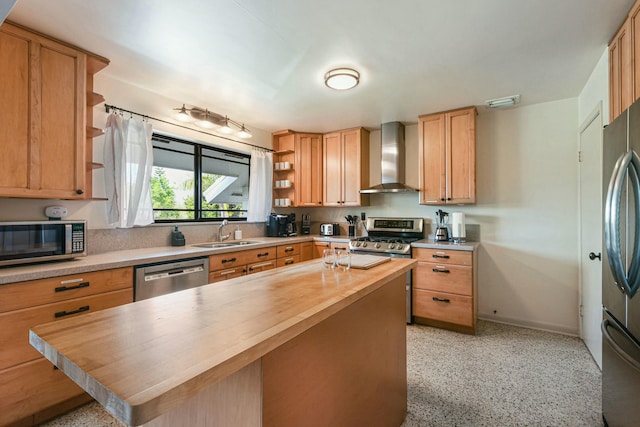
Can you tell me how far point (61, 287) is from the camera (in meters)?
1.86

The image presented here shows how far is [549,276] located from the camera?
3.19 meters

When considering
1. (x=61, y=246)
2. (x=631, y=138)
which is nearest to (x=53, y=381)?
(x=61, y=246)

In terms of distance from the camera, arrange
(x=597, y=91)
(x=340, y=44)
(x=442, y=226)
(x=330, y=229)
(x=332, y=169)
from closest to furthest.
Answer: (x=340, y=44) → (x=597, y=91) → (x=442, y=226) → (x=332, y=169) → (x=330, y=229)

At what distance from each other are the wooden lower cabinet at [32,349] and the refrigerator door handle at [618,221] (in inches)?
118

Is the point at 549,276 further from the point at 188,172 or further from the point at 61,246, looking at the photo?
the point at 61,246

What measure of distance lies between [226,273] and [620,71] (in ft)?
11.1

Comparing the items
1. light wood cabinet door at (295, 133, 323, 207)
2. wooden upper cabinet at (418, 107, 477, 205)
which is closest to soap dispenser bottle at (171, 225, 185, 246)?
light wood cabinet door at (295, 133, 323, 207)

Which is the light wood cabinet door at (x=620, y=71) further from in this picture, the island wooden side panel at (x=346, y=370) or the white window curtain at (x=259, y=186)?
the white window curtain at (x=259, y=186)

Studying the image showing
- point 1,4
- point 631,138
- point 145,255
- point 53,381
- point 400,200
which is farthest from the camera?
point 400,200

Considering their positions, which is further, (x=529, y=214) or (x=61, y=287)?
(x=529, y=214)

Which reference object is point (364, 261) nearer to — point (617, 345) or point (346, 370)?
point (346, 370)

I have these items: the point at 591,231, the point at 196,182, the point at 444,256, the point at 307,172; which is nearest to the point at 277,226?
the point at 307,172

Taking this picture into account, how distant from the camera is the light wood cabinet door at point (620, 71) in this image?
173 cm

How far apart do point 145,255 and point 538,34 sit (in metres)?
3.33
